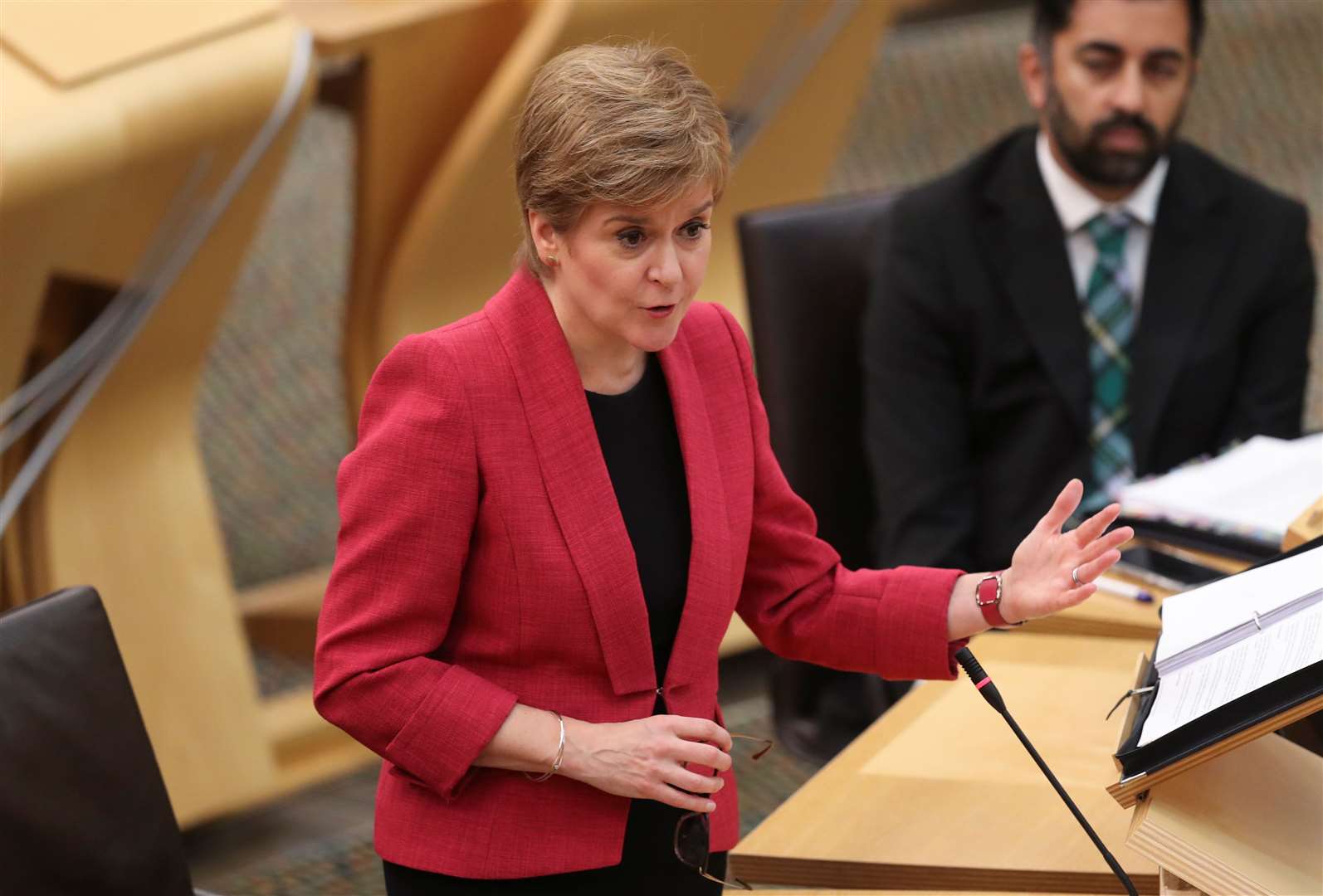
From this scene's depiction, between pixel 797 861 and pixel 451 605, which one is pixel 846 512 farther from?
pixel 451 605

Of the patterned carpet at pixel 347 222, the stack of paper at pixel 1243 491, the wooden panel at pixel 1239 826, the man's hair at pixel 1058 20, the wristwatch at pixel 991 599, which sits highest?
the man's hair at pixel 1058 20

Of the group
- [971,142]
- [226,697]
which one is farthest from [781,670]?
[971,142]

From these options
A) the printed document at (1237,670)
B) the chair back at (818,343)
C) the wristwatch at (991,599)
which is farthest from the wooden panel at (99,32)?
the printed document at (1237,670)

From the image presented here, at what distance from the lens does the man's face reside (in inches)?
82.8

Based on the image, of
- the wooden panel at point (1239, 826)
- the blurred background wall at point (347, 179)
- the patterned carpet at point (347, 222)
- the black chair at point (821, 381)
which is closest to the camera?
the wooden panel at point (1239, 826)

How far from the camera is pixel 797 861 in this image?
135 cm

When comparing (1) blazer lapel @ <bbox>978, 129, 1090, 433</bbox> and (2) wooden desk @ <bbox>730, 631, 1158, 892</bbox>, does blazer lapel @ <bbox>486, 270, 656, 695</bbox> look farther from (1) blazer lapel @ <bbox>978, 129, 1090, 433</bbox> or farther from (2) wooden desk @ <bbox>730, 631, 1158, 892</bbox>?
(1) blazer lapel @ <bbox>978, 129, 1090, 433</bbox>

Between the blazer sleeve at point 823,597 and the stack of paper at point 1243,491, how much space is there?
60 cm

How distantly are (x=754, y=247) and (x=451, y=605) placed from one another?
116 centimetres

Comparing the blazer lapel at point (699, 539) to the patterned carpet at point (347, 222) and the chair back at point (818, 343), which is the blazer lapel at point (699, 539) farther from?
the patterned carpet at point (347, 222)

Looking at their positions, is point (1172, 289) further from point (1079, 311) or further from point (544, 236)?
point (544, 236)

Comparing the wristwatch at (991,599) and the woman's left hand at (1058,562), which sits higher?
the woman's left hand at (1058,562)

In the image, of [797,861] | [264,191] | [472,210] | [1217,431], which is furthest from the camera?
[472,210]

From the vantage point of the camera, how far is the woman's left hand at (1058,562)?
1.23 metres
